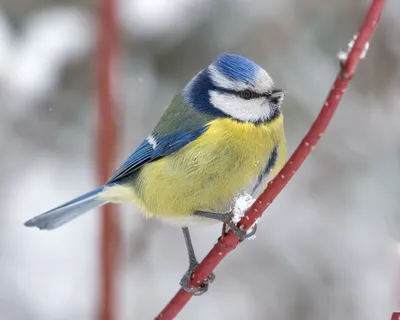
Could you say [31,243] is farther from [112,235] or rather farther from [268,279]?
[112,235]

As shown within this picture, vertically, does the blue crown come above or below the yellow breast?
above

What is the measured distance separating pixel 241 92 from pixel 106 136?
3.01ft

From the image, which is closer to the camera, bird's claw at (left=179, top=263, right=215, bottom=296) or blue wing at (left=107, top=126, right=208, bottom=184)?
bird's claw at (left=179, top=263, right=215, bottom=296)

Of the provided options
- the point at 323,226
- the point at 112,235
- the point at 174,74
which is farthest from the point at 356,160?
the point at 112,235

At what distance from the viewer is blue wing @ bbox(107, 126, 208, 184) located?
172 cm

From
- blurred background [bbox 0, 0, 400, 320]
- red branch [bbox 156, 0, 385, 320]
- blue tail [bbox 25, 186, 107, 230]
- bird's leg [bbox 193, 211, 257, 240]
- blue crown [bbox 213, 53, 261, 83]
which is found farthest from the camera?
blurred background [bbox 0, 0, 400, 320]

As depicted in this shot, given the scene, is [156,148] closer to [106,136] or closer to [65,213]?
Answer: [65,213]

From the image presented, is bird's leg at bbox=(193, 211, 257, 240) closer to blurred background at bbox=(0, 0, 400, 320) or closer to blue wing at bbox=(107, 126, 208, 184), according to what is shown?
blue wing at bbox=(107, 126, 208, 184)

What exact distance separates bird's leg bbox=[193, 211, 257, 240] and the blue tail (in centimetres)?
25

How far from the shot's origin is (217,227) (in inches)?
125

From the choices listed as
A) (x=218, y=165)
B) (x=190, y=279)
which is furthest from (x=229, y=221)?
(x=218, y=165)

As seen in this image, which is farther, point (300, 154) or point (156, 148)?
point (156, 148)

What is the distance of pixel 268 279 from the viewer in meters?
3.06

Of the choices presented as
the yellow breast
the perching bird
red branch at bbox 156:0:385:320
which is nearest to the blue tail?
the perching bird
